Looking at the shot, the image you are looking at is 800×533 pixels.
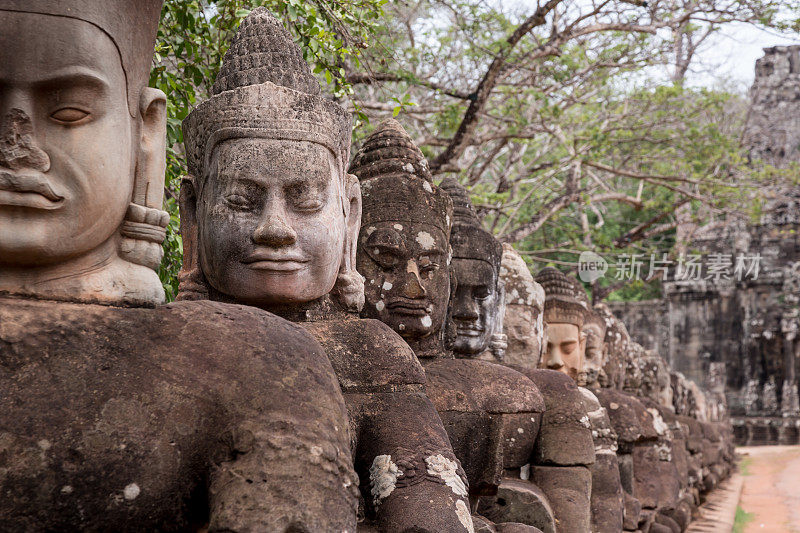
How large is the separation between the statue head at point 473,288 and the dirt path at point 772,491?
6581 mm

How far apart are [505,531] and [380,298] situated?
1.14 m

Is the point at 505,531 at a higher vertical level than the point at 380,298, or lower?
lower

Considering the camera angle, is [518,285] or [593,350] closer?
[518,285]

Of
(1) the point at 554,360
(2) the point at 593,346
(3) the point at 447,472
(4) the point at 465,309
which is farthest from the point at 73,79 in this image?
(2) the point at 593,346

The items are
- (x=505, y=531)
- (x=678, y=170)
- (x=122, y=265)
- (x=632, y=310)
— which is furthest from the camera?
(x=632, y=310)

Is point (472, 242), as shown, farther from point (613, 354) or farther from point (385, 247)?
point (613, 354)

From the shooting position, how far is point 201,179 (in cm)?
322

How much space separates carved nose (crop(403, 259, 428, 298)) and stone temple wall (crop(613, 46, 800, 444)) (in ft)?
89.1

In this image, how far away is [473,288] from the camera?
4.78 meters

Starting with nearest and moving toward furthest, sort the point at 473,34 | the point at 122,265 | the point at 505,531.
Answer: the point at 122,265
the point at 505,531
the point at 473,34

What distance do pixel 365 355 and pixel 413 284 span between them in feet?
2.78

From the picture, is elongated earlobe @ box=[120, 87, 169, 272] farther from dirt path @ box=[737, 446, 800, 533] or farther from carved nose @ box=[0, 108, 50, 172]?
dirt path @ box=[737, 446, 800, 533]

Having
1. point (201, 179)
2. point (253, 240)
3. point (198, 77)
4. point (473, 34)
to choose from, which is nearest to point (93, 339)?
point (253, 240)

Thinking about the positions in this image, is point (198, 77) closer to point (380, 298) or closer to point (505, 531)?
point (380, 298)
